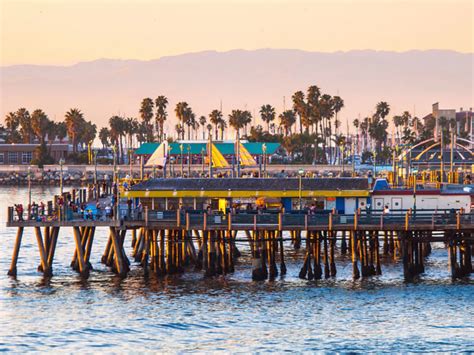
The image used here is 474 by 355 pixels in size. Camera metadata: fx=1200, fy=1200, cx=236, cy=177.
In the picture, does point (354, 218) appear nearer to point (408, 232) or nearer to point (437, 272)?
point (408, 232)

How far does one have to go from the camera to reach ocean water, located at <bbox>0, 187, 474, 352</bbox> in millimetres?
57719

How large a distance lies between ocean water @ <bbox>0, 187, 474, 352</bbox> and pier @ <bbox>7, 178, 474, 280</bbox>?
46.7 inches

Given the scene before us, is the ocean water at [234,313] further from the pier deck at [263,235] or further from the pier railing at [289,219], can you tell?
the pier railing at [289,219]

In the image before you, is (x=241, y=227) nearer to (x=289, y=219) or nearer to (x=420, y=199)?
(x=289, y=219)

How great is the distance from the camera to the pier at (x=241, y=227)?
7200 cm

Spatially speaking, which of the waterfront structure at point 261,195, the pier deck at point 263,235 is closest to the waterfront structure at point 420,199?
the waterfront structure at point 261,195

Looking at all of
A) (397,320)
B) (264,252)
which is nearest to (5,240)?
(264,252)

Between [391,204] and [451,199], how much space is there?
4.06m

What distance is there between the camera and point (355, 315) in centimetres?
6353

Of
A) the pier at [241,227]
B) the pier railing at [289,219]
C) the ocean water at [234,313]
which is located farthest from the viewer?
the pier at [241,227]

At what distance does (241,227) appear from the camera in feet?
236

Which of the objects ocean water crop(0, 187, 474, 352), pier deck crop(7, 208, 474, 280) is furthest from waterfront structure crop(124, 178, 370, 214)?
ocean water crop(0, 187, 474, 352)

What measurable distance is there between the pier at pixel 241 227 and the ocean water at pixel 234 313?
1.18 meters

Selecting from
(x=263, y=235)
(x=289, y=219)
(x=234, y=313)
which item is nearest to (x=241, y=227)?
(x=289, y=219)
